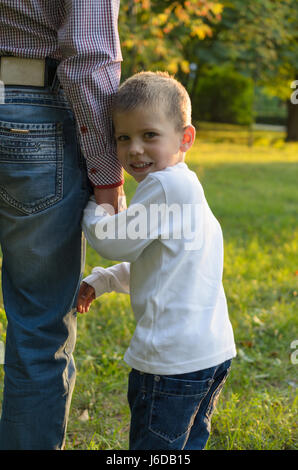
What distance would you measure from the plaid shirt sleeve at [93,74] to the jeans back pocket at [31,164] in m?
0.10

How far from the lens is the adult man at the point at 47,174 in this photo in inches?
70.9

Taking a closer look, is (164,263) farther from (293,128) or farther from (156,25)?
(293,128)

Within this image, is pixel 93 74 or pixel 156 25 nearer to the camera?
pixel 93 74

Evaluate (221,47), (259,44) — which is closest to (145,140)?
(259,44)

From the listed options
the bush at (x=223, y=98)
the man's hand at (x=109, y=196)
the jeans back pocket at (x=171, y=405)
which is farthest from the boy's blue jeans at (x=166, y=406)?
the bush at (x=223, y=98)

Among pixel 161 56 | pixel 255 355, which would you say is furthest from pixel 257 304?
pixel 161 56

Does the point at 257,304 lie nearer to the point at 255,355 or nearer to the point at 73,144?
the point at 255,355

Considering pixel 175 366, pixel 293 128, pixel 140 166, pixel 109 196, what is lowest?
pixel 293 128

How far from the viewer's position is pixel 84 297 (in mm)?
2117

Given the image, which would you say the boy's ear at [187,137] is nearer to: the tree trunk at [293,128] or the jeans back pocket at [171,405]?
the jeans back pocket at [171,405]

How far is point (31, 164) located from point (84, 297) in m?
0.55

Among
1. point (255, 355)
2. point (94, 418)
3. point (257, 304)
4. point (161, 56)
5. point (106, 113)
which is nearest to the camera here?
point (106, 113)

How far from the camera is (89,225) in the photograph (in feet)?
6.21

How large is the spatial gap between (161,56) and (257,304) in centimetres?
496
